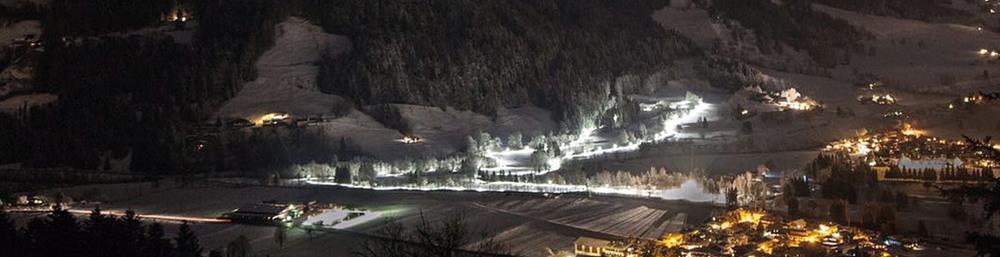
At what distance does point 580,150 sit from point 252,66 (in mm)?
15237

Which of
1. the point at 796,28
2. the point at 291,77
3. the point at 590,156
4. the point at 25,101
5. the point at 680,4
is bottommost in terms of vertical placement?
the point at 590,156

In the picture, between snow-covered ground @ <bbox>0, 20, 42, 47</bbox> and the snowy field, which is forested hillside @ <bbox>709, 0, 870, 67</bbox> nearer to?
the snowy field

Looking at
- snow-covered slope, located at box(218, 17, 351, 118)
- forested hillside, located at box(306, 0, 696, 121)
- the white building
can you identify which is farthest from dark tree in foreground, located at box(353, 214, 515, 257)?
the white building

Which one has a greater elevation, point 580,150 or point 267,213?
point 580,150

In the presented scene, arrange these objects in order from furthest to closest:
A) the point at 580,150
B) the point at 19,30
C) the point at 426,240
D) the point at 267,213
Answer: the point at 19,30
the point at 580,150
the point at 267,213
the point at 426,240

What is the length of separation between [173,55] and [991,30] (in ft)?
192

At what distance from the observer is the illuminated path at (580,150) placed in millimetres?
36625

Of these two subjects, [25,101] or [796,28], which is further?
[796,28]

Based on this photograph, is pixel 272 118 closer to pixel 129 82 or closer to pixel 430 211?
pixel 129 82

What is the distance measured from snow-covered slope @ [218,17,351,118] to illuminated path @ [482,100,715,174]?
8023mm

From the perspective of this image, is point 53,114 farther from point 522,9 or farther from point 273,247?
point 522,9

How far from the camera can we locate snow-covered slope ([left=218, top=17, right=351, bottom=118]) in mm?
40938

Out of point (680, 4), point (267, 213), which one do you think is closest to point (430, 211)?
point (267, 213)

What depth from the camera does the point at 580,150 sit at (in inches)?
1547
